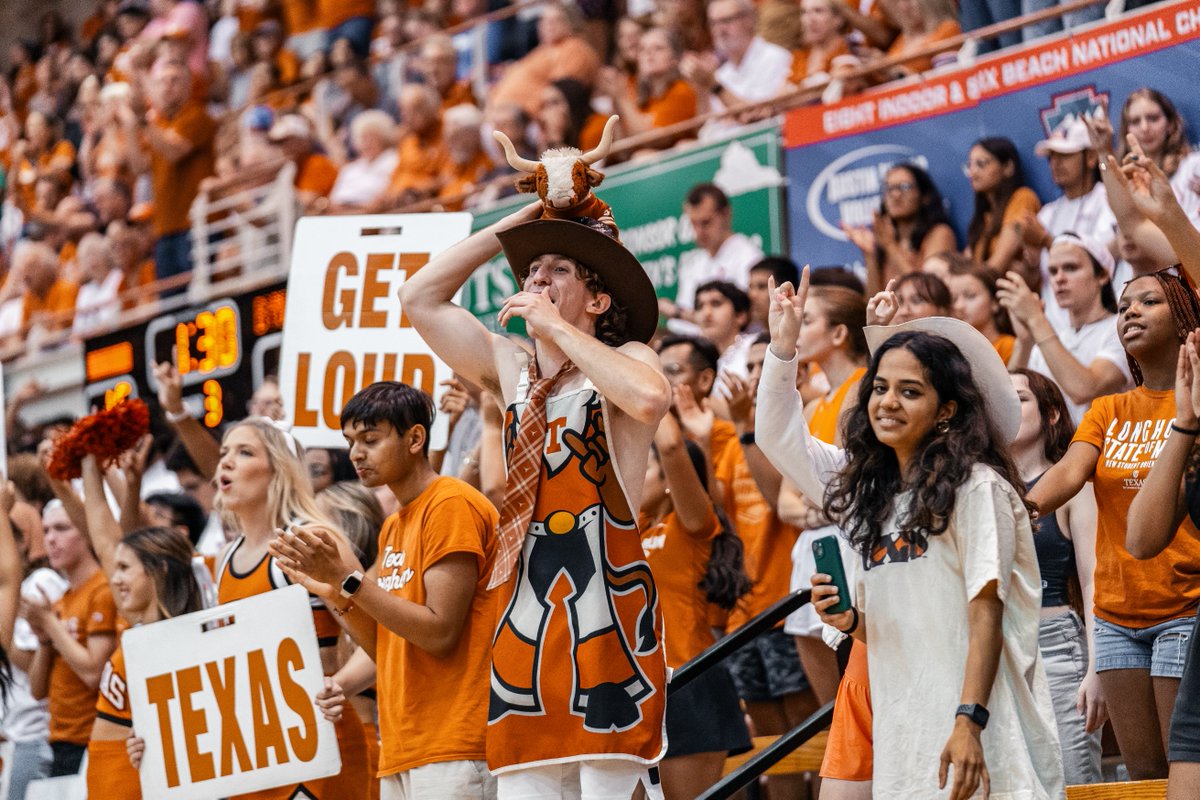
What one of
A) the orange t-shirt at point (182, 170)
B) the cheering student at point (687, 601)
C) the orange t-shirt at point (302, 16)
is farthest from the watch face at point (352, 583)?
the orange t-shirt at point (302, 16)

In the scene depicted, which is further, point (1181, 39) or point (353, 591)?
point (1181, 39)

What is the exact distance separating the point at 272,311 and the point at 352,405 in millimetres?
4266

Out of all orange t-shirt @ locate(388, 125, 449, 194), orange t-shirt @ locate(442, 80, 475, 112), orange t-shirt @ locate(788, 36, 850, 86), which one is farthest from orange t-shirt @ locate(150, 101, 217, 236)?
orange t-shirt @ locate(788, 36, 850, 86)

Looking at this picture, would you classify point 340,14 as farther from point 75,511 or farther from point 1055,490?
point 1055,490

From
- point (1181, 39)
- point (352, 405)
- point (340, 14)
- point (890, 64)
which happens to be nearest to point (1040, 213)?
point (1181, 39)

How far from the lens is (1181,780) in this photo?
352 cm

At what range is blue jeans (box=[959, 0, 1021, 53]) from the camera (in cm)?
765

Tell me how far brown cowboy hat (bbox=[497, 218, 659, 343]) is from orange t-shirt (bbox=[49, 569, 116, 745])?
11.0 feet

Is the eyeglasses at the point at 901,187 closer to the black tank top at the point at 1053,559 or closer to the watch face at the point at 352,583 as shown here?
the black tank top at the point at 1053,559

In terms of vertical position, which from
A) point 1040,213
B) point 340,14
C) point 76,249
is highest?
point 340,14

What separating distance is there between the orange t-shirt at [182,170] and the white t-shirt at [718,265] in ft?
19.2

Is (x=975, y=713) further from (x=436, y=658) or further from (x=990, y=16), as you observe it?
(x=990, y=16)

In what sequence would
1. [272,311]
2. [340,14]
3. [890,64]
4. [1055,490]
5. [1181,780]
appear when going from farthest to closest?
[340,14] < [272,311] < [890,64] < [1055,490] < [1181,780]

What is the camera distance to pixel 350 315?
19.5ft
